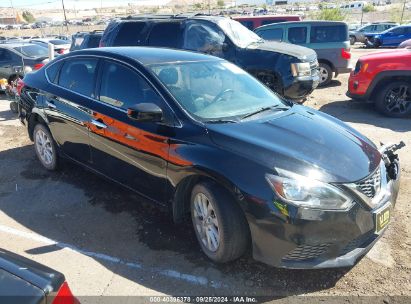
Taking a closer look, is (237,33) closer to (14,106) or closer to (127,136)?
(14,106)

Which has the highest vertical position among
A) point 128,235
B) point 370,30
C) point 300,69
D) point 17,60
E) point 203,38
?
point 203,38

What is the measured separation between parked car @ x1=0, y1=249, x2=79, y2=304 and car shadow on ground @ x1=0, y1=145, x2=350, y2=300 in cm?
133

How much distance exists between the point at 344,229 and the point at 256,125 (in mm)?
1121

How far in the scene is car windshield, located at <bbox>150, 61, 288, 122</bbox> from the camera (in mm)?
3602

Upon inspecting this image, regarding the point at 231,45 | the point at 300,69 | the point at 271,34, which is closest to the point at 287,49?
the point at 300,69

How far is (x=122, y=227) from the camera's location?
156 inches

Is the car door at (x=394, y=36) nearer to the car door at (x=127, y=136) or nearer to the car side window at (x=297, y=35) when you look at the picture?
the car side window at (x=297, y=35)

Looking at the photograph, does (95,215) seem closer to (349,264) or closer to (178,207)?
(178,207)

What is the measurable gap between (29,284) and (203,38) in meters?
7.62

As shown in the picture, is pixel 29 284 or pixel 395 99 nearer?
pixel 29 284

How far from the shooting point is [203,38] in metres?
8.71

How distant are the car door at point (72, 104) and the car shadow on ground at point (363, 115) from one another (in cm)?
512

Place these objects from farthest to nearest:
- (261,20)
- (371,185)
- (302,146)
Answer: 1. (261,20)
2. (302,146)
3. (371,185)

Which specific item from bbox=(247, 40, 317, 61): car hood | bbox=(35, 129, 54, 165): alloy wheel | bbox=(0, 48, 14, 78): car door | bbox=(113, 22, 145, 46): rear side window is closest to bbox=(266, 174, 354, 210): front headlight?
bbox=(35, 129, 54, 165): alloy wheel
